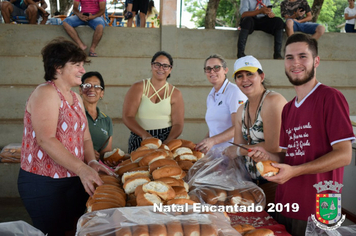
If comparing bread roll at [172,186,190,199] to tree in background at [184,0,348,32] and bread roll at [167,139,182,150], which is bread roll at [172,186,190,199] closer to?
bread roll at [167,139,182,150]

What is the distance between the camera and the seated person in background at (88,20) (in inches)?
277

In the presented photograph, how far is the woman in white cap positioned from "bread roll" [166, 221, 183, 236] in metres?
1.17

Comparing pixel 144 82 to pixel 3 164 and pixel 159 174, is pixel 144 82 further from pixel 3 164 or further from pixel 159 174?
pixel 3 164

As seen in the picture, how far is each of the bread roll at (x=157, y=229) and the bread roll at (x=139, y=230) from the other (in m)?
0.02

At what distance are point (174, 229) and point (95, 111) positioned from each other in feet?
7.00

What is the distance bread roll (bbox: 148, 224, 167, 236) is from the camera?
4.38 ft

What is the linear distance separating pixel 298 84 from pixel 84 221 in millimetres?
1421

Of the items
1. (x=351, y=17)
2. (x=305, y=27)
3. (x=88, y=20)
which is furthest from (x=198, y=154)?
(x=351, y=17)

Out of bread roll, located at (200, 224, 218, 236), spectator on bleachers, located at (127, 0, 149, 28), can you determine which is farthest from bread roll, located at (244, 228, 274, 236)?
spectator on bleachers, located at (127, 0, 149, 28)

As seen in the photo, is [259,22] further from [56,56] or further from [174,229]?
[174,229]

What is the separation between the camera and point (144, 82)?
3469 millimetres

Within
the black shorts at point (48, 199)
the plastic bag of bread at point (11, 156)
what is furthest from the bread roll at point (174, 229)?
the plastic bag of bread at point (11, 156)

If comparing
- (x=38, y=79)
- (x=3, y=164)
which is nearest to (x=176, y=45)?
(x=38, y=79)

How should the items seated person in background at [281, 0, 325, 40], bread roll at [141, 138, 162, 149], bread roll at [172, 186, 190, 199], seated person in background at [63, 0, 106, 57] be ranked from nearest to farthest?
bread roll at [172, 186, 190, 199] < bread roll at [141, 138, 162, 149] < seated person in background at [63, 0, 106, 57] < seated person in background at [281, 0, 325, 40]
